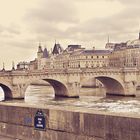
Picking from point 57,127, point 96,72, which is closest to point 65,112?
point 57,127

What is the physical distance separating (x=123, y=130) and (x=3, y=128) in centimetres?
618

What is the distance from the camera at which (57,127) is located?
45.5 feet

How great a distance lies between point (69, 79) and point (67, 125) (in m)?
48.5

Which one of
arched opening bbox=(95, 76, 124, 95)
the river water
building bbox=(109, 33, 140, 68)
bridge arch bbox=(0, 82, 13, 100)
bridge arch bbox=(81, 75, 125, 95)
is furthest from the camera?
building bbox=(109, 33, 140, 68)

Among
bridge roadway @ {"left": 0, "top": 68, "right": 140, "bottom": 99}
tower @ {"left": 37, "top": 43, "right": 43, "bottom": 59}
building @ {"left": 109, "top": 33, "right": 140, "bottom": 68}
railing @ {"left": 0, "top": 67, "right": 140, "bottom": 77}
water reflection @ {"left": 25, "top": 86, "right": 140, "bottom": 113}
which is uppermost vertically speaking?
tower @ {"left": 37, "top": 43, "right": 43, "bottom": 59}

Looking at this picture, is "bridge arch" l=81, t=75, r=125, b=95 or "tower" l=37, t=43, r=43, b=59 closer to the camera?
"bridge arch" l=81, t=75, r=125, b=95

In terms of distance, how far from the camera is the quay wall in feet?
39.1

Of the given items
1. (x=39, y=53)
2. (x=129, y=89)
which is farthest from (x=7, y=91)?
(x=39, y=53)

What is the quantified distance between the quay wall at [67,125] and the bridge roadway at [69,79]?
4107 centimetres

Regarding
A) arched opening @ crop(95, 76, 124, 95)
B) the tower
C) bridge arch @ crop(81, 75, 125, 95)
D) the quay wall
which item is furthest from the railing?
the tower

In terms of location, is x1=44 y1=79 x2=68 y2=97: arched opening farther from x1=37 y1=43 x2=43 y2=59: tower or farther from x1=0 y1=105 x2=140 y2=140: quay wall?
x1=37 y1=43 x2=43 y2=59: tower

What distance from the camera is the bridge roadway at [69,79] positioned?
5722 cm

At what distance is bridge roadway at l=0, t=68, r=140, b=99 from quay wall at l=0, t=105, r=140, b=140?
4107 centimetres

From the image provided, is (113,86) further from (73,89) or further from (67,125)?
(67,125)
